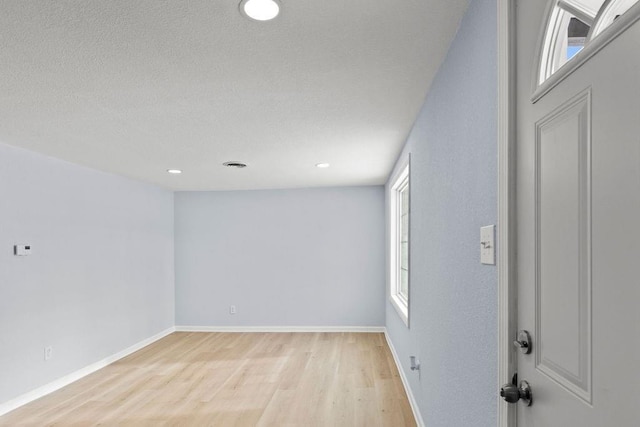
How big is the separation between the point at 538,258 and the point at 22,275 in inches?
154

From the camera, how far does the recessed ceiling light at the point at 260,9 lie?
1329mm

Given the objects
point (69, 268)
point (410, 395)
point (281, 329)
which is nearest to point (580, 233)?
point (410, 395)

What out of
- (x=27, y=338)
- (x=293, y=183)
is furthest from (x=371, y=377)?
(x=27, y=338)

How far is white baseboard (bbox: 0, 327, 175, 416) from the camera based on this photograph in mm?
3086

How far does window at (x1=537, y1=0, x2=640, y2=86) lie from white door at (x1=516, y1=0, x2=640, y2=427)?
2 cm

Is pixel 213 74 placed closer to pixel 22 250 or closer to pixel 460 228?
pixel 460 228

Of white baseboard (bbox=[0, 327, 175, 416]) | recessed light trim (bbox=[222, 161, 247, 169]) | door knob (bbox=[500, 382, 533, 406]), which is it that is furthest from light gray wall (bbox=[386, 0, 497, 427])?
white baseboard (bbox=[0, 327, 175, 416])

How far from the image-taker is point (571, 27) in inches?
33.4

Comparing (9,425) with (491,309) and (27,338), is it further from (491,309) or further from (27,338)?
(491,309)

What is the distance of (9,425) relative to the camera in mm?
2822

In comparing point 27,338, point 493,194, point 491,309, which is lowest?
point 27,338

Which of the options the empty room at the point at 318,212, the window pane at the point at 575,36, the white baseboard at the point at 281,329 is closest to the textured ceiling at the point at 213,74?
the empty room at the point at 318,212

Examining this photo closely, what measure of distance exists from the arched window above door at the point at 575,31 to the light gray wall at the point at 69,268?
3859 mm

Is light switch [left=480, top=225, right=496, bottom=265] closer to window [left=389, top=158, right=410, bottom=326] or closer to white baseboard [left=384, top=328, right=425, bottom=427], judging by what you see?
white baseboard [left=384, top=328, right=425, bottom=427]
